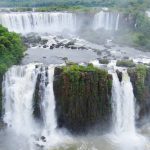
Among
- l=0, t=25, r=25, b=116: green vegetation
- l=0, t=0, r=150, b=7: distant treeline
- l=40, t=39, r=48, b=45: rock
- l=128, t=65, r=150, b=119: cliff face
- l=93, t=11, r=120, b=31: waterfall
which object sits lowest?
l=0, t=0, r=150, b=7: distant treeline

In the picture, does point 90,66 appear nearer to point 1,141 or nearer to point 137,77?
point 137,77

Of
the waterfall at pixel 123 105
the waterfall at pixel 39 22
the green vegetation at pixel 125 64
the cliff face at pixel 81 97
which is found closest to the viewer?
the cliff face at pixel 81 97

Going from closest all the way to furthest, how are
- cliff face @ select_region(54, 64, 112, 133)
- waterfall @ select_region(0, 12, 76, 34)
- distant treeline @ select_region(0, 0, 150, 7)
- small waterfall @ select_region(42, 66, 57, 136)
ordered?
cliff face @ select_region(54, 64, 112, 133) < small waterfall @ select_region(42, 66, 57, 136) < waterfall @ select_region(0, 12, 76, 34) < distant treeline @ select_region(0, 0, 150, 7)

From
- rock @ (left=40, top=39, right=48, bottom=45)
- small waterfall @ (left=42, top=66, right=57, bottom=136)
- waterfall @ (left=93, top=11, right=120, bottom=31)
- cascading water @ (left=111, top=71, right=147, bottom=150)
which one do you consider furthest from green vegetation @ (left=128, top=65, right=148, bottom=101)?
waterfall @ (left=93, top=11, right=120, bottom=31)

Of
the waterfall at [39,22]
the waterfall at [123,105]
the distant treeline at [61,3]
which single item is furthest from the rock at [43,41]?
the distant treeline at [61,3]

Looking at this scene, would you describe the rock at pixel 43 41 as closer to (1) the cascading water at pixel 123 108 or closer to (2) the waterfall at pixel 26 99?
(2) the waterfall at pixel 26 99

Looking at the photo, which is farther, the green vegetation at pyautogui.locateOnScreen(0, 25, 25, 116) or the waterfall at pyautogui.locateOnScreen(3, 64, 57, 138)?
the green vegetation at pyautogui.locateOnScreen(0, 25, 25, 116)

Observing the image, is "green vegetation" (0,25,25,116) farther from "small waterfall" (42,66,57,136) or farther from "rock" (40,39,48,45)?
"rock" (40,39,48,45)

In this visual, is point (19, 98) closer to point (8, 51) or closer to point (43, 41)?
point (8, 51)
